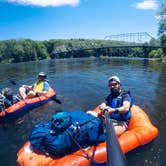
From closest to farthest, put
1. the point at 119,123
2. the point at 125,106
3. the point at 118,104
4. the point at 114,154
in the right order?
1. the point at 114,154
2. the point at 125,106
3. the point at 118,104
4. the point at 119,123

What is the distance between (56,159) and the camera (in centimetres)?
518

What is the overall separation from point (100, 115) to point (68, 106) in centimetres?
538

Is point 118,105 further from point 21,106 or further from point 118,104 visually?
point 21,106

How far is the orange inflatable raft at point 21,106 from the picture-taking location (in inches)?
368

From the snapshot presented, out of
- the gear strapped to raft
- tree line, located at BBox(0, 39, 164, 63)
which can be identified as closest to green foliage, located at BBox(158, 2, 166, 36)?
tree line, located at BBox(0, 39, 164, 63)

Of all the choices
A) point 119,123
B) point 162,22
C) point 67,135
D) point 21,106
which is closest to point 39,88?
point 21,106

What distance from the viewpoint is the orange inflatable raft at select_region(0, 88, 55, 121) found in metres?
9.35

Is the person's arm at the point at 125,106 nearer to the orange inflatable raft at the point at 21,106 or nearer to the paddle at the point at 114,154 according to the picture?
the paddle at the point at 114,154

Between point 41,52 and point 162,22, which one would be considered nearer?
point 162,22

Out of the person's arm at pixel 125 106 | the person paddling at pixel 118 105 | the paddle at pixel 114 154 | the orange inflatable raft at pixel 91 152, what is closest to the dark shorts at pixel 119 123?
the person paddling at pixel 118 105

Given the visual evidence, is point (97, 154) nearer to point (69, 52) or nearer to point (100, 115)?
point (100, 115)

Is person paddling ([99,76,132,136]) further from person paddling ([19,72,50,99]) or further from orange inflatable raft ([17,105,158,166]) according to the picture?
person paddling ([19,72,50,99])

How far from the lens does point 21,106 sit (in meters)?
9.84

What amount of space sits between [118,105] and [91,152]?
1490mm
